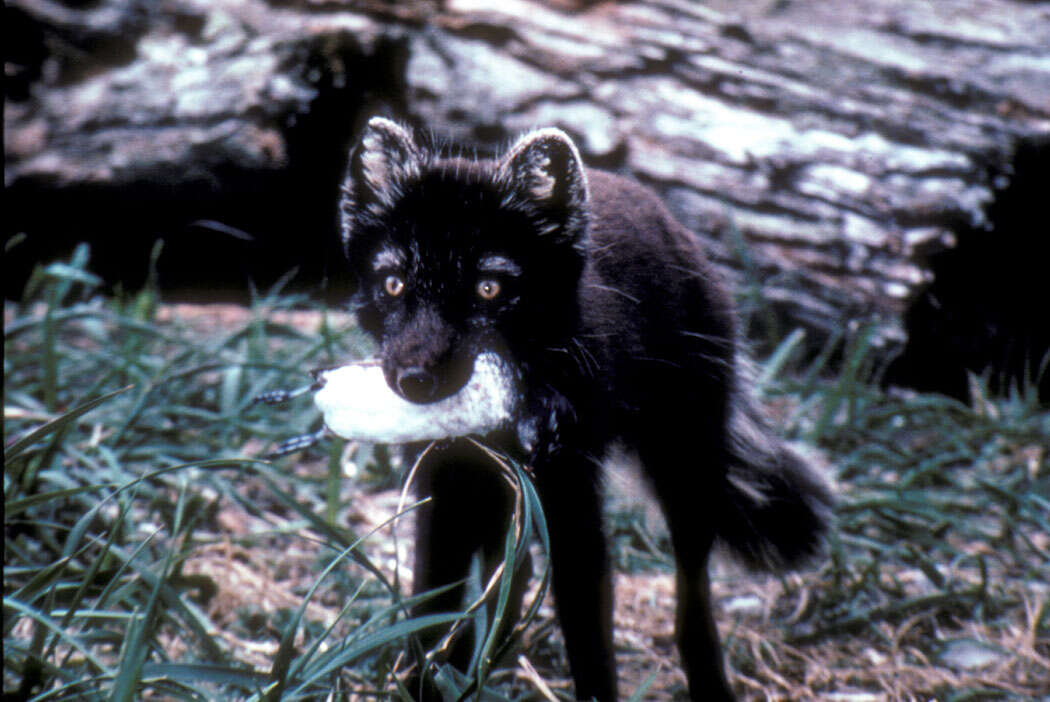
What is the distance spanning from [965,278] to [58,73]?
4401 mm

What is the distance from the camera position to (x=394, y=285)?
239 centimetres

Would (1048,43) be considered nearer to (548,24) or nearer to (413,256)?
(548,24)

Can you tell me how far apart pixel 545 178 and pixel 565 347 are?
405 mm

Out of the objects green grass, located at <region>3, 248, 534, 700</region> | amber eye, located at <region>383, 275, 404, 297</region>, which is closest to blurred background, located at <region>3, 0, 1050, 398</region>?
green grass, located at <region>3, 248, 534, 700</region>

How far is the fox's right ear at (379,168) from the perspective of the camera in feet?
8.11

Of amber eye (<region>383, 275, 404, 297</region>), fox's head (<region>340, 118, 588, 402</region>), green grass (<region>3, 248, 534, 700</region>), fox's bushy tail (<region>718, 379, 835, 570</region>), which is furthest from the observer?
fox's bushy tail (<region>718, 379, 835, 570</region>)

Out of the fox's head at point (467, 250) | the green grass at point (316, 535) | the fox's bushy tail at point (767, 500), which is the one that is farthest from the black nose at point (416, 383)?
the fox's bushy tail at point (767, 500)

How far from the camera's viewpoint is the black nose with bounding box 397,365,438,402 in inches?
85.1

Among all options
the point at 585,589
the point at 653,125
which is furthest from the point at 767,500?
the point at 653,125

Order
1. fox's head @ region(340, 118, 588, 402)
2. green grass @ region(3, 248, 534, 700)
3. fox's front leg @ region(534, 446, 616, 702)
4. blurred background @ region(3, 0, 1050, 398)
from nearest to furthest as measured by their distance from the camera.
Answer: green grass @ region(3, 248, 534, 700), fox's head @ region(340, 118, 588, 402), fox's front leg @ region(534, 446, 616, 702), blurred background @ region(3, 0, 1050, 398)

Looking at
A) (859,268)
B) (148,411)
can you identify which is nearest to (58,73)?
(148,411)

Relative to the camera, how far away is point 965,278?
4598 mm

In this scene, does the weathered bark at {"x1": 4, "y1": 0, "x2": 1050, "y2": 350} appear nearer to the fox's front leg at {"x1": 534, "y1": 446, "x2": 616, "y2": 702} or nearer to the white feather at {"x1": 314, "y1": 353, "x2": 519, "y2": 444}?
the fox's front leg at {"x1": 534, "y1": 446, "x2": 616, "y2": 702}

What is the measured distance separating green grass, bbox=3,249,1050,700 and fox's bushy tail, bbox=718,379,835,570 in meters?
0.13
